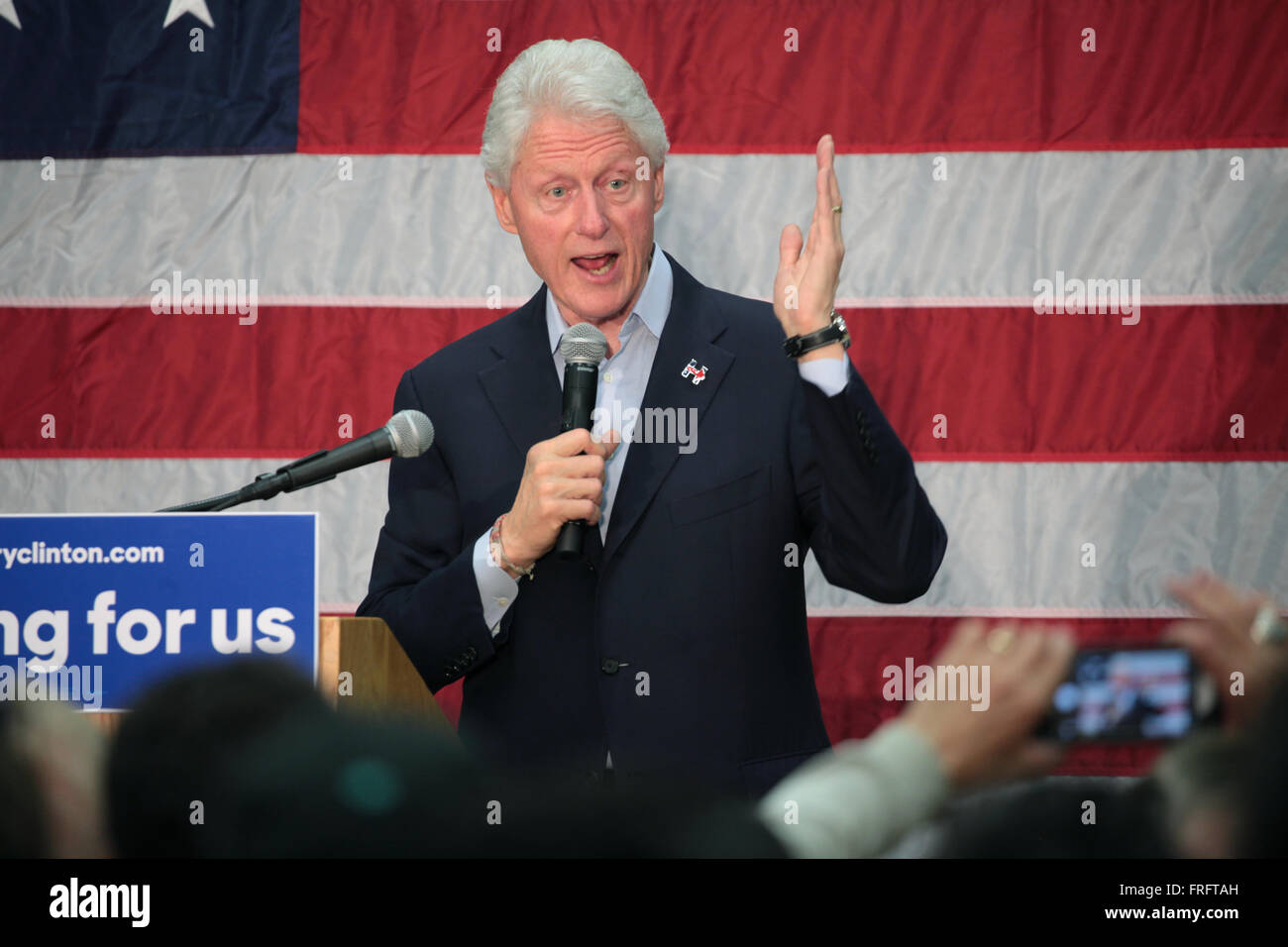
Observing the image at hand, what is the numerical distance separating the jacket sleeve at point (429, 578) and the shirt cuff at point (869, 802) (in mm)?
1178

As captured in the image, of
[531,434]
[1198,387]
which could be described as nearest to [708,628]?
[531,434]

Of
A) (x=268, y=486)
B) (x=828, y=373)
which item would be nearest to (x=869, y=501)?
(x=828, y=373)

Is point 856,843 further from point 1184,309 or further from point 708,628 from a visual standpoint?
point 1184,309

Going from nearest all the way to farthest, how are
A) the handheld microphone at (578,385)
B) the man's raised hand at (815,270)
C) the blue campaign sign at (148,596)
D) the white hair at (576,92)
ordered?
the blue campaign sign at (148,596) < the man's raised hand at (815,270) < the handheld microphone at (578,385) < the white hair at (576,92)

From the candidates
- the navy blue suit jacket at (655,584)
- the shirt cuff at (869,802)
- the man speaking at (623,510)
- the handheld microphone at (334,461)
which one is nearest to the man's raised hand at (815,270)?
the man speaking at (623,510)

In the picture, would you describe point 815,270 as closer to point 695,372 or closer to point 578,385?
point 578,385

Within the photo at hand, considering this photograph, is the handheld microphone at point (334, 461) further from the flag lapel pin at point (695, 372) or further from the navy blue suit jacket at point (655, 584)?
the flag lapel pin at point (695, 372)

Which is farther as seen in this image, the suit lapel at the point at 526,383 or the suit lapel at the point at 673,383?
the suit lapel at the point at 526,383

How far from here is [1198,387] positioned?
3.33m

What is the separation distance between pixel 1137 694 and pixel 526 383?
1.48m

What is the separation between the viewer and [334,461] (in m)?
1.74

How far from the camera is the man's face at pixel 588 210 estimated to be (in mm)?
2203

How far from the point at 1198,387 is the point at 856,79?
118cm

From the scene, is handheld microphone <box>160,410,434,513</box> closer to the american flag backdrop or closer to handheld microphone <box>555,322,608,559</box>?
handheld microphone <box>555,322,608,559</box>
